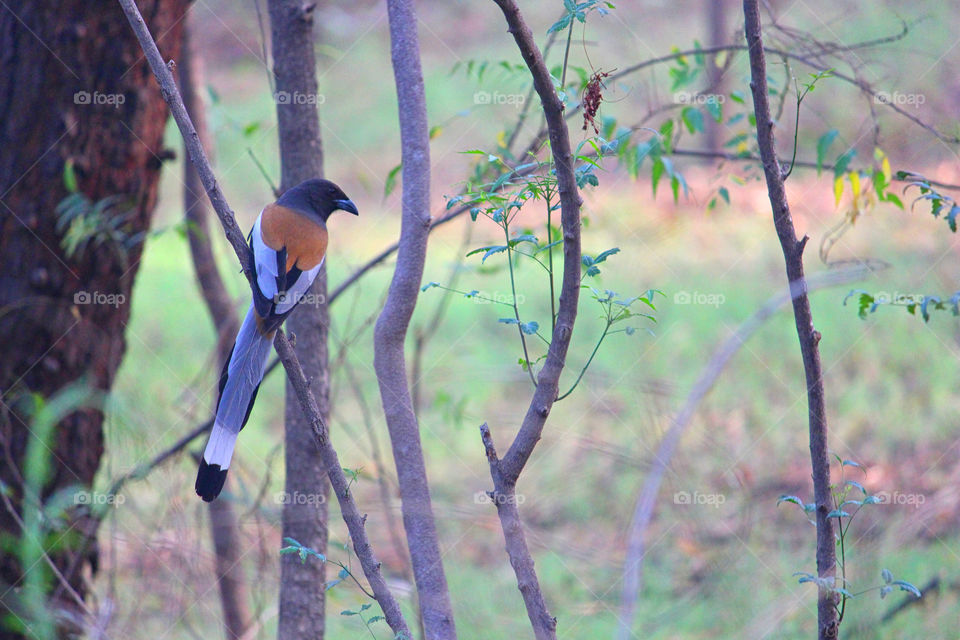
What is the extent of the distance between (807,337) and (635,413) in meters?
Result: 3.33

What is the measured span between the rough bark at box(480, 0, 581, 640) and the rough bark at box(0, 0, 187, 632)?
218 cm

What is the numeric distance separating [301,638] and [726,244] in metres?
6.96

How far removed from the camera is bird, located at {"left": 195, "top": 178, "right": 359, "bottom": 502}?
2184 mm

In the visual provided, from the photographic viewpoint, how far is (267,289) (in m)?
2.49

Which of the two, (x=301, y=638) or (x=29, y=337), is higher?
(x=29, y=337)

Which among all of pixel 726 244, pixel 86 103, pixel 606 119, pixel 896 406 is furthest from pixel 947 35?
pixel 86 103

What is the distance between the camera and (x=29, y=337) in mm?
3256

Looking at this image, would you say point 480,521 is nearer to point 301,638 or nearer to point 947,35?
point 301,638

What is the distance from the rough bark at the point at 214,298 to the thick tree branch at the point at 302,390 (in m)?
1.84

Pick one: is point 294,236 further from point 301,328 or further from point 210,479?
point 210,479
